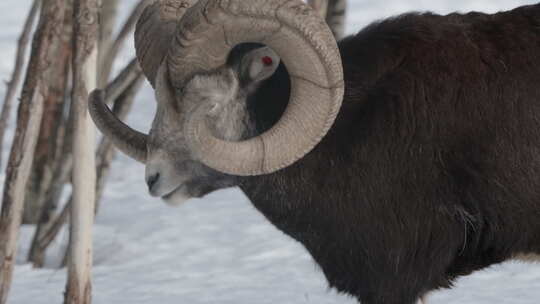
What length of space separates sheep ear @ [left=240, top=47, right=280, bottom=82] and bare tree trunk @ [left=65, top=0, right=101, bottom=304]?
1941 millimetres

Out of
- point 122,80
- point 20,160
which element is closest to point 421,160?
point 20,160

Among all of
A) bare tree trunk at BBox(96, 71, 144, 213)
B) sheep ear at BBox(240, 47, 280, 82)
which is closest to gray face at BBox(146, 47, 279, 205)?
sheep ear at BBox(240, 47, 280, 82)

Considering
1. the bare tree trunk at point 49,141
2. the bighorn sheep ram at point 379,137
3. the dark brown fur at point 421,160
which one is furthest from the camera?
the bare tree trunk at point 49,141

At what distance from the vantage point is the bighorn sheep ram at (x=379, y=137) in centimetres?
597

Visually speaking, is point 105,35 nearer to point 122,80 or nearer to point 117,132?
point 122,80

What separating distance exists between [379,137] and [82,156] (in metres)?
2.49

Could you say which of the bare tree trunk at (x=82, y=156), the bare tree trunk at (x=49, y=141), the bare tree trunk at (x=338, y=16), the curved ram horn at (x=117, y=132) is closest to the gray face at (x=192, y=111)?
the curved ram horn at (x=117, y=132)

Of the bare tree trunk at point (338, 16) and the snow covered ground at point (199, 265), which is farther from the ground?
the bare tree trunk at point (338, 16)

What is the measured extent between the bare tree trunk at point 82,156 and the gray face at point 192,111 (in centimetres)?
163

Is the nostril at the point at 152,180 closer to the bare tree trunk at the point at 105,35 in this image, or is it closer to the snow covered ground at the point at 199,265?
the snow covered ground at the point at 199,265

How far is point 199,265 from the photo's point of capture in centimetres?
1038

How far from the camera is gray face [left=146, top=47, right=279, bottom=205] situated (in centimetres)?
610

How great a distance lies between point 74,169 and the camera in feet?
25.5

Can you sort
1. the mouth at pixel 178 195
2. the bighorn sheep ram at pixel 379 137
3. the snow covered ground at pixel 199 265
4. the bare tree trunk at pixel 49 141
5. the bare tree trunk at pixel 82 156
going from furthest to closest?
the bare tree trunk at pixel 49 141
the snow covered ground at pixel 199 265
the bare tree trunk at pixel 82 156
the mouth at pixel 178 195
the bighorn sheep ram at pixel 379 137
